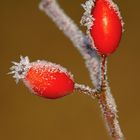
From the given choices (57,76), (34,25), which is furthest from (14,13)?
(57,76)

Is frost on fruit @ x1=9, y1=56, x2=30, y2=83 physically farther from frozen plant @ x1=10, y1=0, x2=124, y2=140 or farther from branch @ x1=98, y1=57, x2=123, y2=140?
branch @ x1=98, y1=57, x2=123, y2=140

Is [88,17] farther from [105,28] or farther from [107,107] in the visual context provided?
[107,107]

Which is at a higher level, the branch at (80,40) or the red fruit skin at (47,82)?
the branch at (80,40)

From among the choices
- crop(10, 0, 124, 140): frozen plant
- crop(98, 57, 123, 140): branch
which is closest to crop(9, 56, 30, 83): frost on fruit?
crop(10, 0, 124, 140): frozen plant

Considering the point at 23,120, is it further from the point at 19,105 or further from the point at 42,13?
the point at 42,13

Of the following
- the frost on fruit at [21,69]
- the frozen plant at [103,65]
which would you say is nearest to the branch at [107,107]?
the frozen plant at [103,65]

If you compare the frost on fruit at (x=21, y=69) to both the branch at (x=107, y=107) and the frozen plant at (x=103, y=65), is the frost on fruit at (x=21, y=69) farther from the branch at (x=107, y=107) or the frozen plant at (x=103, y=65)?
the branch at (x=107, y=107)

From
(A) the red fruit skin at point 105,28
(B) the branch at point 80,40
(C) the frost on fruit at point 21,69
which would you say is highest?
(B) the branch at point 80,40
